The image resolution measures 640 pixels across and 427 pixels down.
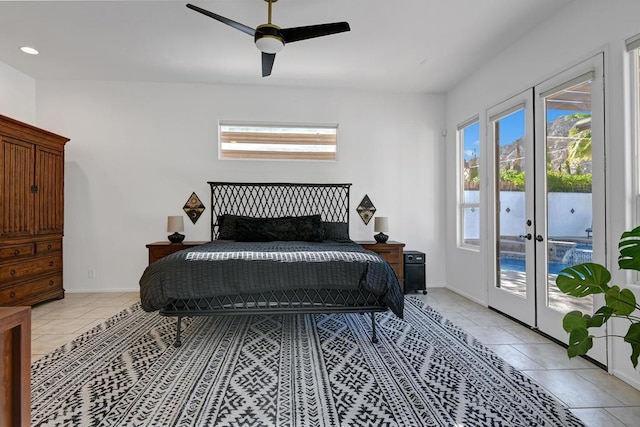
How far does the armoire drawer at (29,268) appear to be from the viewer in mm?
3438

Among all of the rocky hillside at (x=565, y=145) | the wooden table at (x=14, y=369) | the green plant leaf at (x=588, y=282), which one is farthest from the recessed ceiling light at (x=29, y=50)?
the rocky hillside at (x=565, y=145)

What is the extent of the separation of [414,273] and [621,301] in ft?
9.63

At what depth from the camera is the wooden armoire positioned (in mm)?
3469

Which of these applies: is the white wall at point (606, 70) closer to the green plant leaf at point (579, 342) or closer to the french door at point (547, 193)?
the french door at point (547, 193)

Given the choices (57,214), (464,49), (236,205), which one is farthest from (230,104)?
(464,49)

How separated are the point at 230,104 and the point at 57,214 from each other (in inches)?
107

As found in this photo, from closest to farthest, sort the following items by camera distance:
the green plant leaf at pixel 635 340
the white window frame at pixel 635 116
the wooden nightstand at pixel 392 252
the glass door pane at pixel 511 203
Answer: the green plant leaf at pixel 635 340, the white window frame at pixel 635 116, the glass door pane at pixel 511 203, the wooden nightstand at pixel 392 252

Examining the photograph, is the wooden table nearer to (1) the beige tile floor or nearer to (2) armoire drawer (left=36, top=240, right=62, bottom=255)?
(1) the beige tile floor

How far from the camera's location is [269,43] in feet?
8.45

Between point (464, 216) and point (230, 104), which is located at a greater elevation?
point (230, 104)

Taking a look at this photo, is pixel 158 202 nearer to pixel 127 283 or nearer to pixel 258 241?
pixel 127 283

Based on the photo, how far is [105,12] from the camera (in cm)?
296

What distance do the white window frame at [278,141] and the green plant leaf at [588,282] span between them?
3593 millimetres

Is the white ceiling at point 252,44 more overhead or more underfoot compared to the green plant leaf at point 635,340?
more overhead
